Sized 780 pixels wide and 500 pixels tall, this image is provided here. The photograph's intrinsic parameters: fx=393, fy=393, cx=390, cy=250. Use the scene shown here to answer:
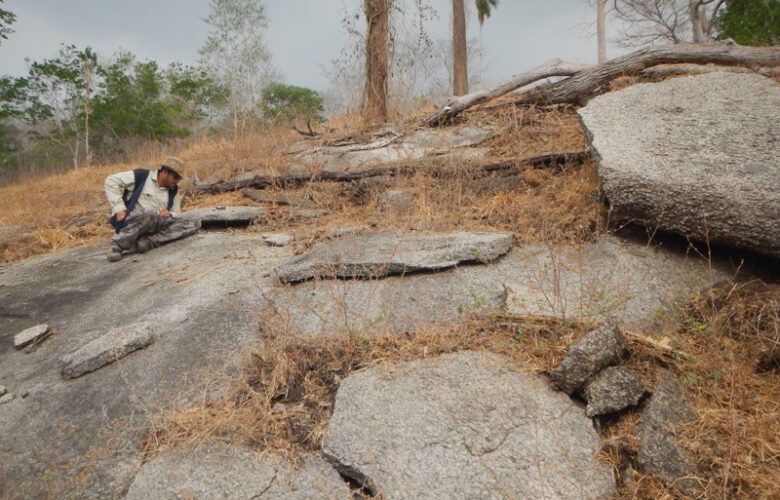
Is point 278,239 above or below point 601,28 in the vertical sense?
below

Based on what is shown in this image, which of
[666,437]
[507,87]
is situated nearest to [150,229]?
[666,437]

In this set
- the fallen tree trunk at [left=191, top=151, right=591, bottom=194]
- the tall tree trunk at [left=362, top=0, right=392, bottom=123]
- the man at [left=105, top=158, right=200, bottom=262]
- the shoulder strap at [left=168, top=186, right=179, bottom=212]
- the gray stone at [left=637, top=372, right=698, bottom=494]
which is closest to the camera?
the gray stone at [left=637, top=372, right=698, bottom=494]

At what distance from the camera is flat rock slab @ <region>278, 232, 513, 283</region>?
297 cm

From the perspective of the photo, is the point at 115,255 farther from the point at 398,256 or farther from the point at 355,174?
the point at 398,256

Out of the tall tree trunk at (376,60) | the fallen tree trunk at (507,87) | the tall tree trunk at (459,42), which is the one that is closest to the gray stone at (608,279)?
the fallen tree trunk at (507,87)

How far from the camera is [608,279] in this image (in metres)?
2.58

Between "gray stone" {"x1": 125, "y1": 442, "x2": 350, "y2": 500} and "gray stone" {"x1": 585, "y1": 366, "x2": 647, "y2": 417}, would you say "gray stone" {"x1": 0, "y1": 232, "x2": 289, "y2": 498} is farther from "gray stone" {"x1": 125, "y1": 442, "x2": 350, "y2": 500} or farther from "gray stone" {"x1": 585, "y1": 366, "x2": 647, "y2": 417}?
"gray stone" {"x1": 585, "y1": 366, "x2": 647, "y2": 417}

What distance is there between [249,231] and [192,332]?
2.09m

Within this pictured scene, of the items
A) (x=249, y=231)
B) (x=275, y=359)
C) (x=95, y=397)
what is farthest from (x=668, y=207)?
(x=249, y=231)

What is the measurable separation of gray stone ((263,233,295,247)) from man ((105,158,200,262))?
1.14 metres

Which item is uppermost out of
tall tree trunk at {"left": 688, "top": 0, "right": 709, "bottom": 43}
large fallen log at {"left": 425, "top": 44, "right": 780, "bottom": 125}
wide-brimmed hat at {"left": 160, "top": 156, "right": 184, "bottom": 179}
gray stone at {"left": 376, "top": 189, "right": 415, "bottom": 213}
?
tall tree trunk at {"left": 688, "top": 0, "right": 709, "bottom": 43}

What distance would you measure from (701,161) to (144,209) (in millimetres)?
5094

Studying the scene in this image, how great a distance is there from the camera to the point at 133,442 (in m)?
2.00

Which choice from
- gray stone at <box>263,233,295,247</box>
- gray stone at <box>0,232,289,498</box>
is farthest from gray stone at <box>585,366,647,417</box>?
gray stone at <box>263,233,295,247</box>
